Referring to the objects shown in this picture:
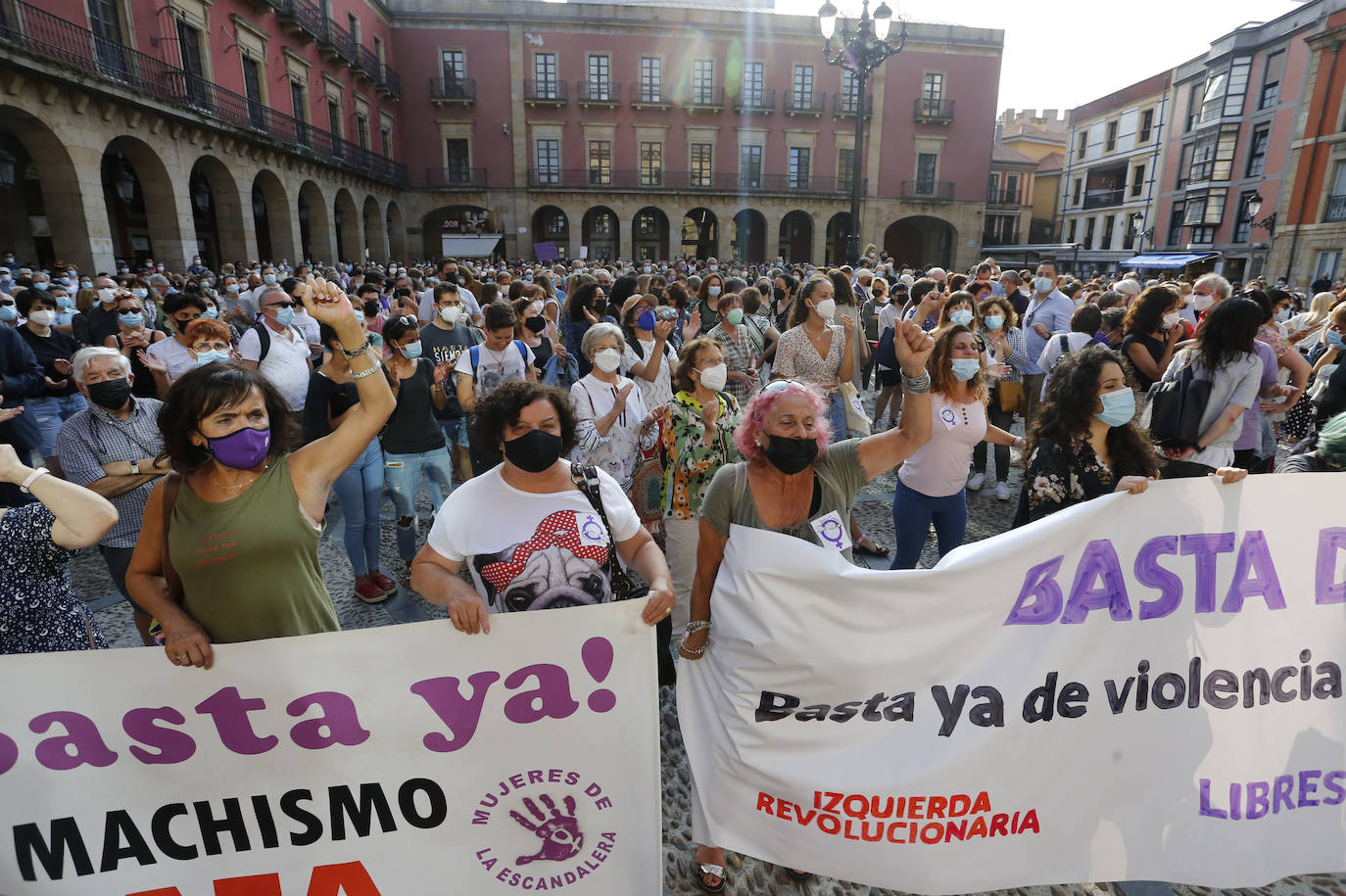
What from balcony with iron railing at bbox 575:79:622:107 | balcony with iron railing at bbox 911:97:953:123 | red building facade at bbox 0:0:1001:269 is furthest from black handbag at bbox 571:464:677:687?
balcony with iron railing at bbox 911:97:953:123

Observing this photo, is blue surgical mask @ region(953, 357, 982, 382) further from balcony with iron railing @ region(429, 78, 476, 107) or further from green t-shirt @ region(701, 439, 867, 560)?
balcony with iron railing @ region(429, 78, 476, 107)

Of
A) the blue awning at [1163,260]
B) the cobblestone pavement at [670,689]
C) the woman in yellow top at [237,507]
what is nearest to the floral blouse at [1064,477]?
the cobblestone pavement at [670,689]

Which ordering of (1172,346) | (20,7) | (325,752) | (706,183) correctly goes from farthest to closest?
(706,183)
(20,7)
(1172,346)
(325,752)

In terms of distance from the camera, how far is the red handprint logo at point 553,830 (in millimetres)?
2049

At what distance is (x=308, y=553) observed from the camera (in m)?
2.09

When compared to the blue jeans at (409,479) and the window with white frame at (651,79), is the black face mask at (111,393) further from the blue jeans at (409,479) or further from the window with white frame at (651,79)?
the window with white frame at (651,79)

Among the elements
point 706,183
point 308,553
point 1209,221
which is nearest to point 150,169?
point 308,553

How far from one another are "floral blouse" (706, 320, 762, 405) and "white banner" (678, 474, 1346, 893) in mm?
2932

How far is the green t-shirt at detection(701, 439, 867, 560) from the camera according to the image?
2.24 metres

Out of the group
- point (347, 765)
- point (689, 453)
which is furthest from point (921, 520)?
point (347, 765)

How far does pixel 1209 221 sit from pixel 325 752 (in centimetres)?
4045

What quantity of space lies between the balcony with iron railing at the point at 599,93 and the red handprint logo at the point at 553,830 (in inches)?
1379

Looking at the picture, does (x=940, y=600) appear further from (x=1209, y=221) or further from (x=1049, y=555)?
(x=1209, y=221)

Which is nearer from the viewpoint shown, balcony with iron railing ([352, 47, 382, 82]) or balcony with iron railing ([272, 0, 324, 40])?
balcony with iron railing ([272, 0, 324, 40])
